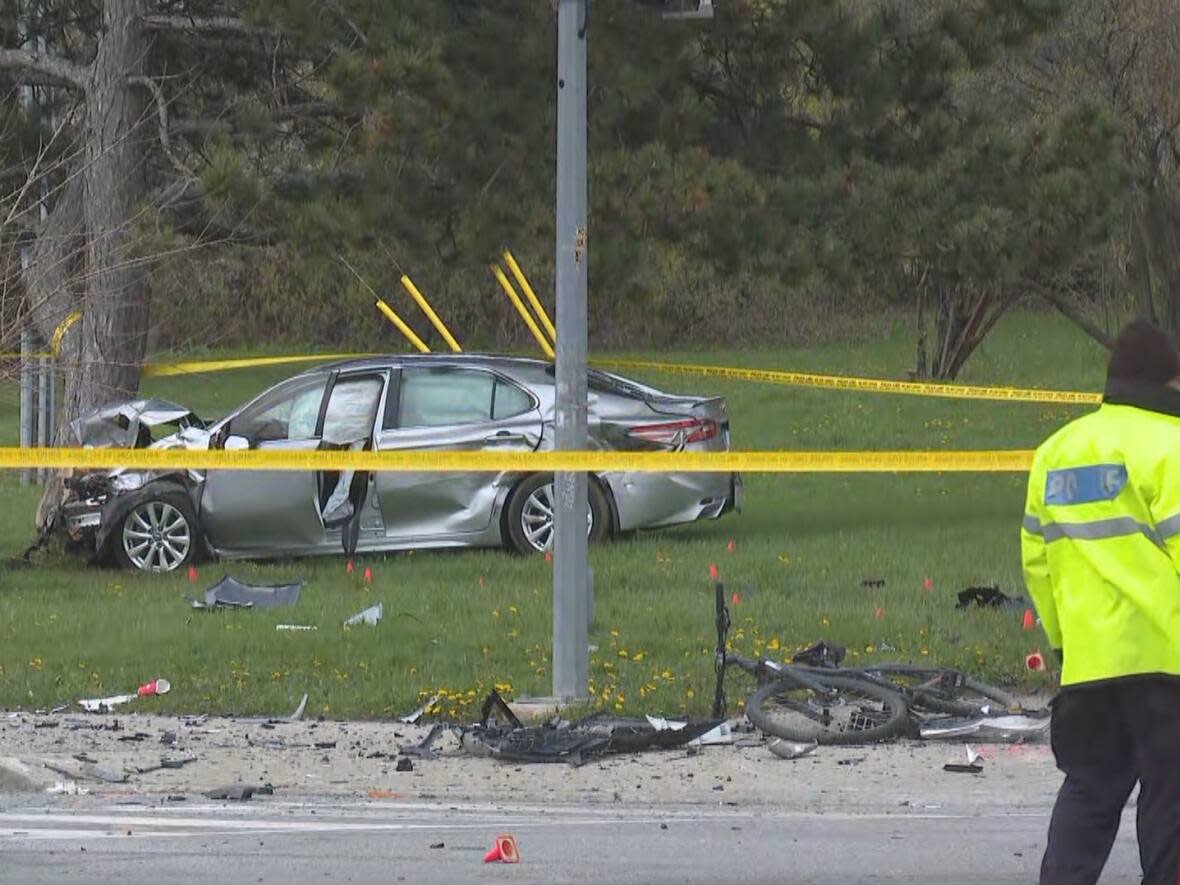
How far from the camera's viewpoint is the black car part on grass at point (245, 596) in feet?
44.7

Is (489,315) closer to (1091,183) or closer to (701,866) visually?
(1091,183)

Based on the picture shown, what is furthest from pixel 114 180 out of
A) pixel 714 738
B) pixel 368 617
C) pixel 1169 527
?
pixel 1169 527

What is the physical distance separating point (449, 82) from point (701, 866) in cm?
972

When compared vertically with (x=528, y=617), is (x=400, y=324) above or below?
above

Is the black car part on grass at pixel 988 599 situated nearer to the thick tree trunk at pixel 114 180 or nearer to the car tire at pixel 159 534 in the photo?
the car tire at pixel 159 534

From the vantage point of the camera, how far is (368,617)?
12898mm

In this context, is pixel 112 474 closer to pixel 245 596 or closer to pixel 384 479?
pixel 384 479

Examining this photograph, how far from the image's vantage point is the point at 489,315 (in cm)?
4334

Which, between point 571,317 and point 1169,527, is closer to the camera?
point 1169,527

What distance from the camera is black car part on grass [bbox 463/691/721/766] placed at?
9.71 m

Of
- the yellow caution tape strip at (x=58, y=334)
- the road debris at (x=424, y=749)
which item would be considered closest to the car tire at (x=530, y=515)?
the yellow caution tape strip at (x=58, y=334)

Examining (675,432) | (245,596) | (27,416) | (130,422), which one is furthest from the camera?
(27,416)

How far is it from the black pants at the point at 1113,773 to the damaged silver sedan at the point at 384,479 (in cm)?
952

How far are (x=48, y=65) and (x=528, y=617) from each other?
27.2ft
